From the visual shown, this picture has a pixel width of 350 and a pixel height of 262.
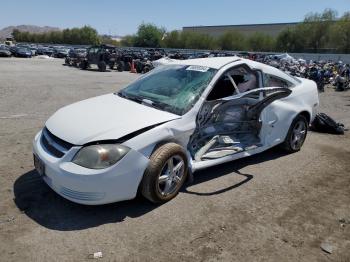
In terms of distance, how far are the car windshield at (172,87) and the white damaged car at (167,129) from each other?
12mm

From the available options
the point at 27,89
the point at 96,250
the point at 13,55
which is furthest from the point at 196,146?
the point at 13,55

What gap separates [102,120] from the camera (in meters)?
3.99

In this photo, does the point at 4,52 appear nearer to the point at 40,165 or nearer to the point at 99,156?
the point at 40,165

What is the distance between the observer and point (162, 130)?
396 centimetres

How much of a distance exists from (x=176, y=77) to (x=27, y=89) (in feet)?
32.8

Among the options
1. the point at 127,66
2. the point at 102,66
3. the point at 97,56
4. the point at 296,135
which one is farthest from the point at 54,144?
the point at 127,66

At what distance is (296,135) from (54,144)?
4.03 meters

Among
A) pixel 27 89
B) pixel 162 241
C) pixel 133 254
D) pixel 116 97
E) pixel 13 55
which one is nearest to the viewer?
pixel 133 254

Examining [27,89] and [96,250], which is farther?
[27,89]

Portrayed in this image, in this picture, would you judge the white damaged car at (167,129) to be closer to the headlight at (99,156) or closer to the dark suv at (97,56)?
the headlight at (99,156)

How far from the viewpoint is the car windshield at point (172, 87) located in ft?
14.5

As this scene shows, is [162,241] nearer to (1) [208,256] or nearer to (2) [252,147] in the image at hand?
(1) [208,256]

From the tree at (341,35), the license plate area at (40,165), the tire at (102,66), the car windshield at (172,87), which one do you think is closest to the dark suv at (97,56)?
the tire at (102,66)

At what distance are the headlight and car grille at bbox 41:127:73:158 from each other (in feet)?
0.62
